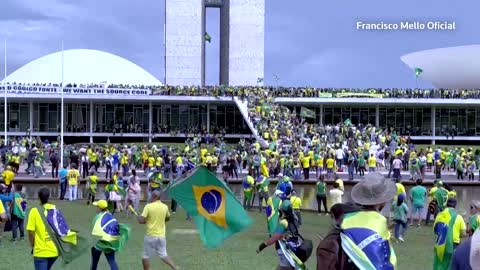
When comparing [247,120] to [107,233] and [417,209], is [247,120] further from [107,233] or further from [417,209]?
[107,233]

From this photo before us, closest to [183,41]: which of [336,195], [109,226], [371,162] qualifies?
[371,162]

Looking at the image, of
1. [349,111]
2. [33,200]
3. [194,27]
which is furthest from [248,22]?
[33,200]

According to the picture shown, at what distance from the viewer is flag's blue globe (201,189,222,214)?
838 cm

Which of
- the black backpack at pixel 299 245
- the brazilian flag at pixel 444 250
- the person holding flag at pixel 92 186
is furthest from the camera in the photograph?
the person holding flag at pixel 92 186

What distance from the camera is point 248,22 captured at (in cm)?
7850

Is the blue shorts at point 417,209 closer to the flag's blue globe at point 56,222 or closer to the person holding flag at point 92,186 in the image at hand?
the person holding flag at point 92,186

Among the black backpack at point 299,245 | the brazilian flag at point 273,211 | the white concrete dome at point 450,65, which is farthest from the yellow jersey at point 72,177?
the white concrete dome at point 450,65

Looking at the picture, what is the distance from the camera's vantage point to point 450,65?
108312 mm

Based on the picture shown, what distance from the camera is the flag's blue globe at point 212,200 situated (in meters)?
8.38

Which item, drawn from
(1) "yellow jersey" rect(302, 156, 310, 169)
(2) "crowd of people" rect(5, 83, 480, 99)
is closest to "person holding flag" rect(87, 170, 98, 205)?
(1) "yellow jersey" rect(302, 156, 310, 169)

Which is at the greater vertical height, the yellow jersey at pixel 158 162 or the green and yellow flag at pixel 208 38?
the green and yellow flag at pixel 208 38

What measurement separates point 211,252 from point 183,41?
217 ft

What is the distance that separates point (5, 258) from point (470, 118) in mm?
56563

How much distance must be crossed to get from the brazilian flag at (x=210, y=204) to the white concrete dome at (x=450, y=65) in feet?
327
